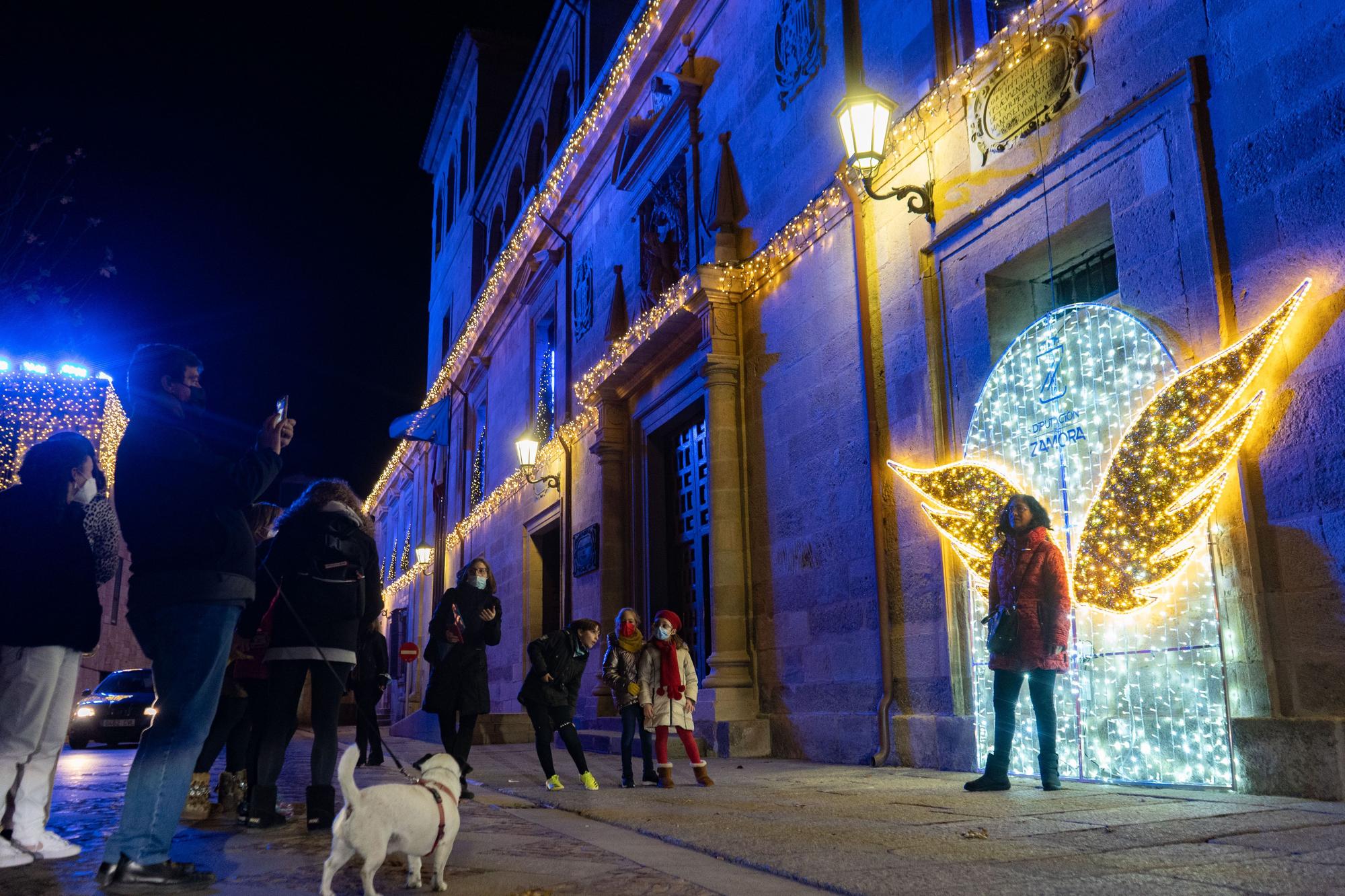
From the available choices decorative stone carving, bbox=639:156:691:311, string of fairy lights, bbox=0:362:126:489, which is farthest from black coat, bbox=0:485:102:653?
string of fairy lights, bbox=0:362:126:489

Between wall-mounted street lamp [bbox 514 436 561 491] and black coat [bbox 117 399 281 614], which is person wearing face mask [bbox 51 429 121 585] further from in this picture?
wall-mounted street lamp [bbox 514 436 561 491]

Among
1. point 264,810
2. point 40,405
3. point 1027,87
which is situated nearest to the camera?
point 264,810

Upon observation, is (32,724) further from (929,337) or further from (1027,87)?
(1027,87)

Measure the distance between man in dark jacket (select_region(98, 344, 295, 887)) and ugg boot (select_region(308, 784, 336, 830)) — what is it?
53.3 inches

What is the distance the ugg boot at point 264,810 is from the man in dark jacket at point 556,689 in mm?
2423

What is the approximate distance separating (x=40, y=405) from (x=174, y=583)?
61.9 feet

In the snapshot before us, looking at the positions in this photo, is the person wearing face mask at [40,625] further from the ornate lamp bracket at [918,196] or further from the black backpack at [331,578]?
the ornate lamp bracket at [918,196]

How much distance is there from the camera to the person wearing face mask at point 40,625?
4047 mm

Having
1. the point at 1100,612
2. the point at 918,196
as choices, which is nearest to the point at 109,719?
the point at 918,196

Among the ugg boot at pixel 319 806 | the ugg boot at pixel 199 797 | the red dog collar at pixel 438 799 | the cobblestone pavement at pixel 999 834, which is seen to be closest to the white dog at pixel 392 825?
the red dog collar at pixel 438 799

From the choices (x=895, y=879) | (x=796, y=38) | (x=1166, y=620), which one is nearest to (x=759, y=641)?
(x=1166, y=620)

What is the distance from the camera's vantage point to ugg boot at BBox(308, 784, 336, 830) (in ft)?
16.1

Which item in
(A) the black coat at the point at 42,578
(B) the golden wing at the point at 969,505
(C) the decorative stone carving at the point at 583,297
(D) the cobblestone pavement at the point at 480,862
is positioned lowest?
(D) the cobblestone pavement at the point at 480,862

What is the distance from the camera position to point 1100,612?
6590 millimetres
